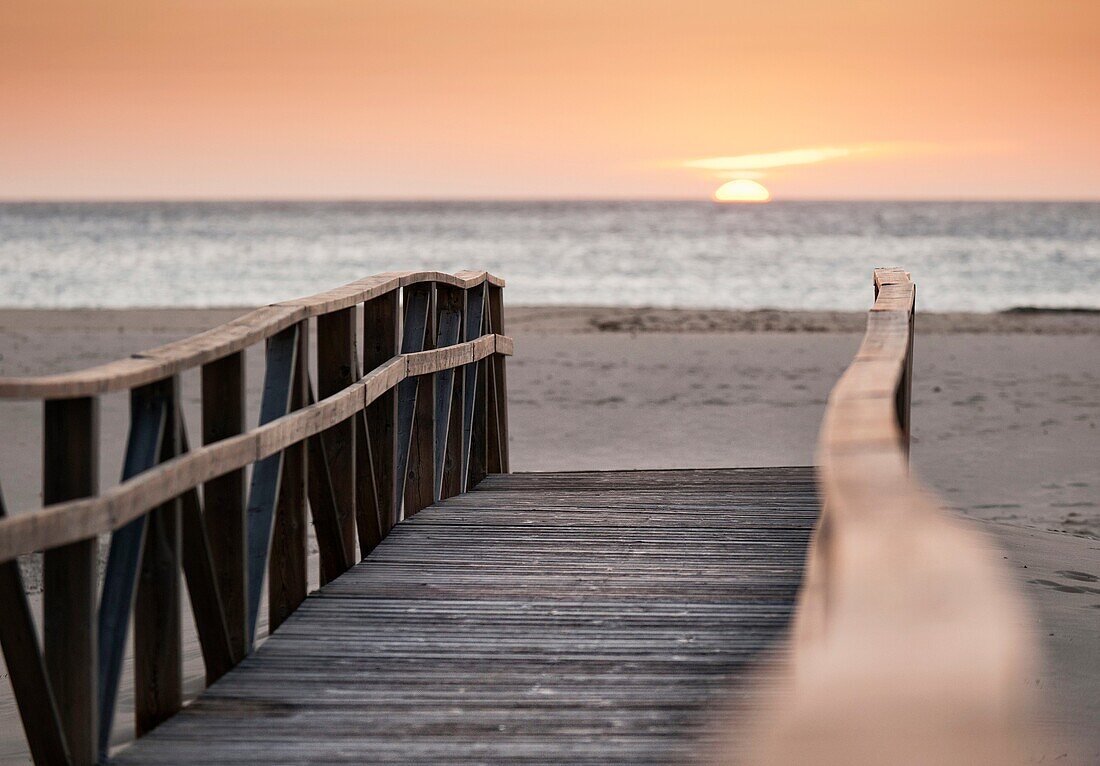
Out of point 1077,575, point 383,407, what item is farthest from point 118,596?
point 1077,575

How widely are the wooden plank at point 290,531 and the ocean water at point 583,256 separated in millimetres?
26941

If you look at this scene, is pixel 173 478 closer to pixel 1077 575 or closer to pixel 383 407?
pixel 383 407

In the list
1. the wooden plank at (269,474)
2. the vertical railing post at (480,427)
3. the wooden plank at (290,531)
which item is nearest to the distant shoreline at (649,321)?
the vertical railing post at (480,427)

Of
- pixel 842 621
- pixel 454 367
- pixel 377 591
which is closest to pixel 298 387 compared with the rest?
pixel 377 591

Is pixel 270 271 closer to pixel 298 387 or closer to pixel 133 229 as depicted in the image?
pixel 133 229

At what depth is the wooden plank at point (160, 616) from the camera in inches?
124

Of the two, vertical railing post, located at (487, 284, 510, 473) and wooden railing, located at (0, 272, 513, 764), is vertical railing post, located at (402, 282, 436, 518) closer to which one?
wooden railing, located at (0, 272, 513, 764)

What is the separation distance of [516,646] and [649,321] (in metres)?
18.6

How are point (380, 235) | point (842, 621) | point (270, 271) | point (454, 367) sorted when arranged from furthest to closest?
1. point (380, 235)
2. point (270, 271)
3. point (454, 367)
4. point (842, 621)

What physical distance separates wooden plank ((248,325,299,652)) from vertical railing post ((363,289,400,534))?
105 centimetres

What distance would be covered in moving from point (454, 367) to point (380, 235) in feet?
207

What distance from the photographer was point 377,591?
4371 millimetres

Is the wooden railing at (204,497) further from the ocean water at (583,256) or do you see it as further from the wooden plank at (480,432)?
the ocean water at (583,256)

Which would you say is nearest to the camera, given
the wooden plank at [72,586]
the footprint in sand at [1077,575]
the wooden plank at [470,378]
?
the wooden plank at [72,586]
